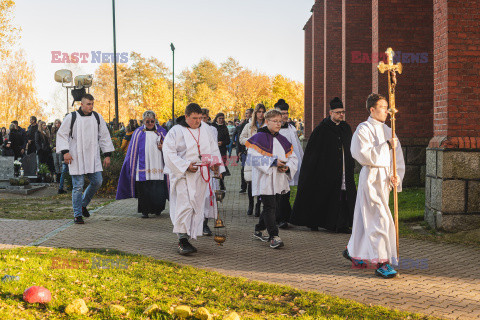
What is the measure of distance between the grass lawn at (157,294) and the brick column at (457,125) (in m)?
4.66

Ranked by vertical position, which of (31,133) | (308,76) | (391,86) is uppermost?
(308,76)

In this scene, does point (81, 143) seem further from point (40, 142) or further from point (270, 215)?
point (40, 142)

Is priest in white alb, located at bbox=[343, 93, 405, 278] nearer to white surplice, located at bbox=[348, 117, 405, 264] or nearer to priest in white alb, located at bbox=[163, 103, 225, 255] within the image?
white surplice, located at bbox=[348, 117, 405, 264]

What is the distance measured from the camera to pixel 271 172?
27.7 ft

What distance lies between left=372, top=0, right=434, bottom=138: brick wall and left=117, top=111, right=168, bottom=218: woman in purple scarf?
657cm

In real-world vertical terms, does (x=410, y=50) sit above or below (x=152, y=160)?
above

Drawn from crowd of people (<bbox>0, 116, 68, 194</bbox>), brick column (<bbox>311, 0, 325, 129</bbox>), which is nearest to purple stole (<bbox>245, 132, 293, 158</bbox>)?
crowd of people (<bbox>0, 116, 68, 194</bbox>)

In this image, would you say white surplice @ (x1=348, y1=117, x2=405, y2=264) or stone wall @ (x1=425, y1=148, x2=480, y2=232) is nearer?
white surplice @ (x1=348, y1=117, x2=405, y2=264)

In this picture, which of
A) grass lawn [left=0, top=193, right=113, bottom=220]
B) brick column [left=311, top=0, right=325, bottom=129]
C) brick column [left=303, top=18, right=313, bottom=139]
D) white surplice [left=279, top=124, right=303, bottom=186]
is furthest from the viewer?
brick column [left=303, top=18, right=313, bottom=139]

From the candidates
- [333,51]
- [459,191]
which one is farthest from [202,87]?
[459,191]

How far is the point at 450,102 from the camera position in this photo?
9.70m

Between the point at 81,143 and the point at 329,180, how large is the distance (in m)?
4.43

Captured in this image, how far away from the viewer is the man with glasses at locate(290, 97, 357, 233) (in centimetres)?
970

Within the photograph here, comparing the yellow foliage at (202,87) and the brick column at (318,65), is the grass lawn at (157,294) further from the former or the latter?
the yellow foliage at (202,87)
